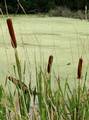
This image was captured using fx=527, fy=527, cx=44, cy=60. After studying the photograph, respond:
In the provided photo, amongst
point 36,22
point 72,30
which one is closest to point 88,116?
point 72,30

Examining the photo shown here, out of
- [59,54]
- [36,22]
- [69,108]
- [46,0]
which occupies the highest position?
[69,108]

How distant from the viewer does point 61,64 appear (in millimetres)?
3836

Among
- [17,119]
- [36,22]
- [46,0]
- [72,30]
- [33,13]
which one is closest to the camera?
[17,119]

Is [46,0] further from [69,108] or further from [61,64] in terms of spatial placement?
[69,108]

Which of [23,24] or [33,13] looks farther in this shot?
[33,13]

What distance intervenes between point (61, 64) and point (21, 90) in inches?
101

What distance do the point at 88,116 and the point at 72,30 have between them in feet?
16.5

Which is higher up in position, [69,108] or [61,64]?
[69,108]

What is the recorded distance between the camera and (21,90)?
4.18ft

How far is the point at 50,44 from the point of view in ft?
16.4

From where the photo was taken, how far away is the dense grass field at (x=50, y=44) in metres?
3.58

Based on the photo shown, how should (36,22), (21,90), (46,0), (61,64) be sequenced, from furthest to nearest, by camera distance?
(46,0) < (36,22) < (61,64) < (21,90)

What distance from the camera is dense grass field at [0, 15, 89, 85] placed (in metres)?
3.58

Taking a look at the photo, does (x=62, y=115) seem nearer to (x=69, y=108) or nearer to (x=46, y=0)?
(x=69, y=108)
